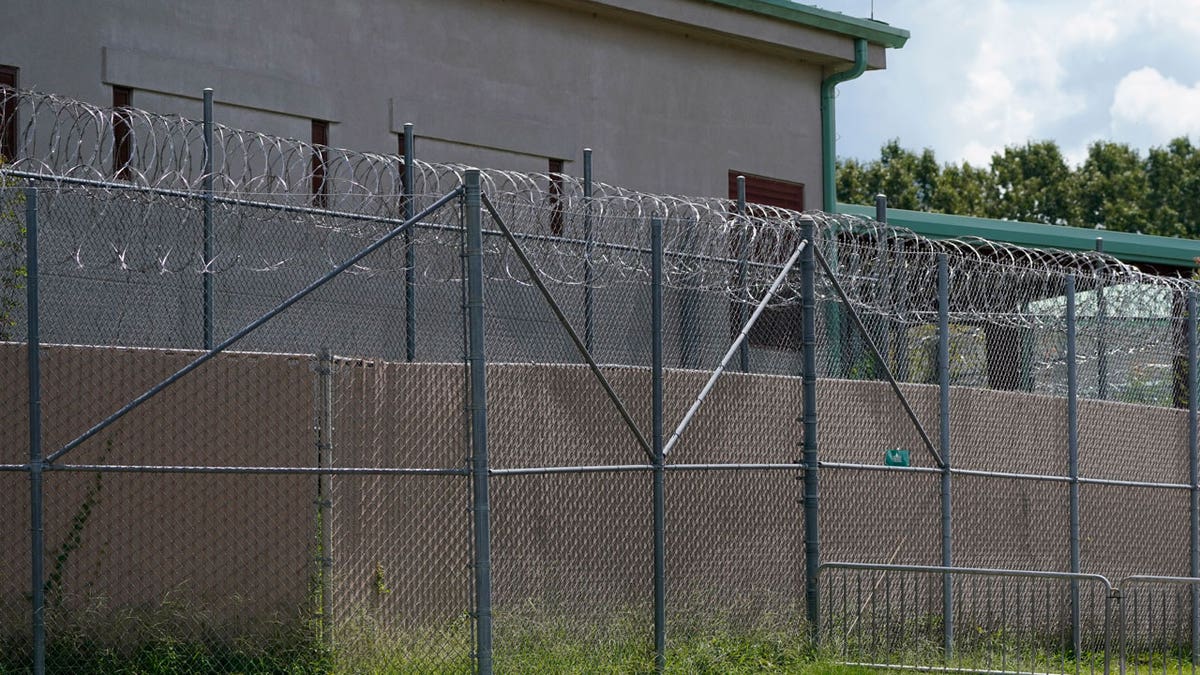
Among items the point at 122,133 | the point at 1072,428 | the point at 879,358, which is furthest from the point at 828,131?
the point at 122,133

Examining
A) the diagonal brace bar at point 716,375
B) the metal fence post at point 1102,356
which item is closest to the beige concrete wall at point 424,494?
the diagonal brace bar at point 716,375

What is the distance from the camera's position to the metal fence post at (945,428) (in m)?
11.7

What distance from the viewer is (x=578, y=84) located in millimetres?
16891

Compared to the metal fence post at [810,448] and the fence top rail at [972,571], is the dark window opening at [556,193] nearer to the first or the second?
the metal fence post at [810,448]

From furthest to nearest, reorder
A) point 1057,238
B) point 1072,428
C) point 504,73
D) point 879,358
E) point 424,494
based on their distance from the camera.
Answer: point 1057,238 < point 504,73 < point 1072,428 < point 879,358 < point 424,494

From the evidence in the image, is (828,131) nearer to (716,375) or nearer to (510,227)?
(510,227)

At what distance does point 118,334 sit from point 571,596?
335 cm

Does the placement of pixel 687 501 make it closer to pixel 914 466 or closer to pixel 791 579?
pixel 791 579

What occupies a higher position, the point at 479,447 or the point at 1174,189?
the point at 1174,189

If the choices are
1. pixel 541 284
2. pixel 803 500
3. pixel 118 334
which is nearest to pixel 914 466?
pixel 803 500

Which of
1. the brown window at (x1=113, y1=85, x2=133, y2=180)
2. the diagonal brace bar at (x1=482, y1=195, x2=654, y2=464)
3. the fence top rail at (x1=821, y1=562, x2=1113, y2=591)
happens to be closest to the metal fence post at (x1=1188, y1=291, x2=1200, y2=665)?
the fence top rail at (x1=821, y1=562, x2=1113, y2=591)

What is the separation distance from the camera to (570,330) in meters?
9.08

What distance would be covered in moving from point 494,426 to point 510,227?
2.54m

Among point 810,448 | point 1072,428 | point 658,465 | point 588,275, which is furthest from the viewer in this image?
point 1072,428
